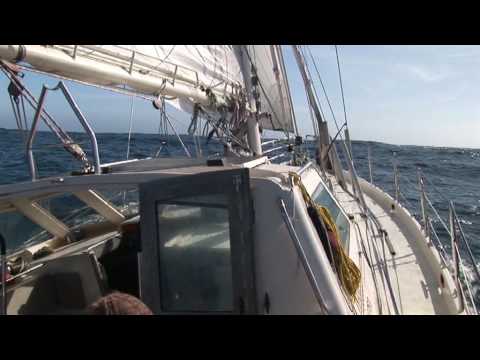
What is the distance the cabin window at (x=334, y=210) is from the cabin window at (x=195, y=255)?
1232mm

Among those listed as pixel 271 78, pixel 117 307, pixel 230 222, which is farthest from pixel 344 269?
pixel 271 78

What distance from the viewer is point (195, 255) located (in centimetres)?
249

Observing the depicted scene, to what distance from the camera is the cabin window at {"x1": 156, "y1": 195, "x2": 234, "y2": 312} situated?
2.43m

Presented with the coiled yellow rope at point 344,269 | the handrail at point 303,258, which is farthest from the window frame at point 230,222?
the coiled yellow rope at point 344,269

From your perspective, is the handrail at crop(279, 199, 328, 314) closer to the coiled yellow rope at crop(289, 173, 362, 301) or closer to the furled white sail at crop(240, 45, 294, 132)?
the coiled yellow rope at crop(289, 173, 362, 301)

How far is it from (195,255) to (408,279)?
2.70 m

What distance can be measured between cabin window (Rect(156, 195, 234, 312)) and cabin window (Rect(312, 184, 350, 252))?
1.23 meters

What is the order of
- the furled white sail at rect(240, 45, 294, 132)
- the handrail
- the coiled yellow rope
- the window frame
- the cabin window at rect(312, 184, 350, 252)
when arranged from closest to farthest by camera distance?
the handrail, the window frame, the coiled yellow rope, the cabin window at rect(312, 184, 350, 252), the furled white sail at rect(240, 45, 294, 132)

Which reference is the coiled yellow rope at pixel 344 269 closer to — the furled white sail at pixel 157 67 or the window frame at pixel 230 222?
the window frame at pixel 230 222

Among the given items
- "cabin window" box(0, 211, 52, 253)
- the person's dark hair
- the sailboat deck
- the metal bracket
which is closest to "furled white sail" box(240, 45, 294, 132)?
the sailboat deck

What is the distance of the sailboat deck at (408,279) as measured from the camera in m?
3.50
